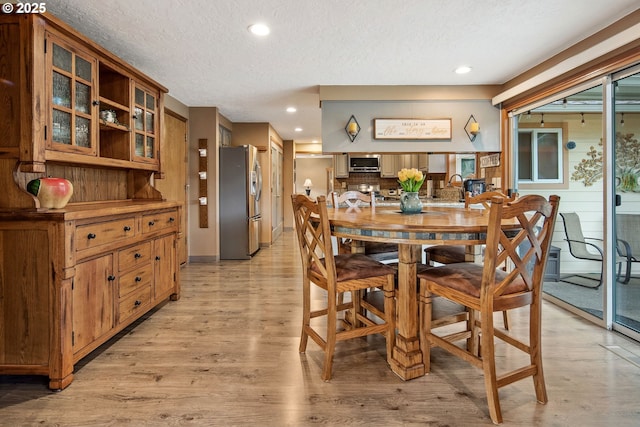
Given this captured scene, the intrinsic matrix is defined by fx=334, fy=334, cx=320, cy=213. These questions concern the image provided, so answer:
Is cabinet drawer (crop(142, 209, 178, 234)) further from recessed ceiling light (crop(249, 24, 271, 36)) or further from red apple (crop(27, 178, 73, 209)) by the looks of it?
recessed ceiling light (crop(249, 24, 271, 36))

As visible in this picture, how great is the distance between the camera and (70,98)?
2.21 m

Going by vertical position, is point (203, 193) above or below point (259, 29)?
below

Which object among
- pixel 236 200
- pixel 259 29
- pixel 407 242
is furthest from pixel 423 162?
pixel 407 242

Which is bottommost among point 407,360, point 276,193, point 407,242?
Answer: point 407,360

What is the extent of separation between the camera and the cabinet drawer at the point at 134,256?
232 cm

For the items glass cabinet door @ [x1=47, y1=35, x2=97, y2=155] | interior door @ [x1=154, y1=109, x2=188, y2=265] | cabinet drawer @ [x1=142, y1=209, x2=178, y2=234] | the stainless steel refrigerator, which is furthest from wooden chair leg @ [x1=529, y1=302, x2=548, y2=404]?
the stainless steel refrigerator

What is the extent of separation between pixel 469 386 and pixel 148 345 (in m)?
2.03

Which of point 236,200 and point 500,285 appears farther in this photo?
point 236,200

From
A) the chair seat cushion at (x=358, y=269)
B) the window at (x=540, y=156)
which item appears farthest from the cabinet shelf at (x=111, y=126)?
the window at (x=540, y=156)

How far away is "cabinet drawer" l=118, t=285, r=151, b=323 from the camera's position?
7.61ft

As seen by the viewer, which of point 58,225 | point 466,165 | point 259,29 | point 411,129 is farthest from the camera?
point 466,165

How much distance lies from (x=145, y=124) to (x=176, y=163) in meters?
1.63

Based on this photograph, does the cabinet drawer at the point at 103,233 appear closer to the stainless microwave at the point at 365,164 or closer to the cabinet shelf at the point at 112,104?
the cabinet shelf at the point at 112,104

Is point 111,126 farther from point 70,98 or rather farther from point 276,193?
point 276,193
